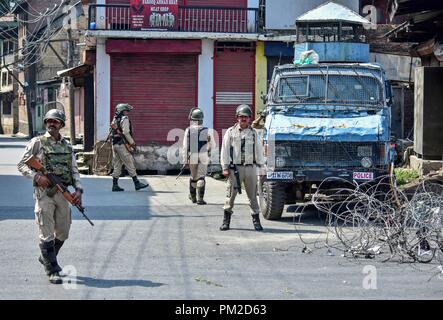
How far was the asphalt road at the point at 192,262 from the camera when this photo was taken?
27.5ft

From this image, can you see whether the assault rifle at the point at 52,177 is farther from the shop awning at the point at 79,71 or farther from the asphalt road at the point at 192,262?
the shop awning at the point at 79,71

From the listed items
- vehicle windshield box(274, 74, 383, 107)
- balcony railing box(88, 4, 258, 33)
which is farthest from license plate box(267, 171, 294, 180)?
balcony railing box(88, 4, 258, 33)

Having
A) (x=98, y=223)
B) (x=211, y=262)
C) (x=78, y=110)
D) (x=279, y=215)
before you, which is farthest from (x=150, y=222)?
(x=78, y=110)

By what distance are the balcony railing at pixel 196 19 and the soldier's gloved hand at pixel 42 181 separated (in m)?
14.9

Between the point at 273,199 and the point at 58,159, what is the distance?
5337 millimetres

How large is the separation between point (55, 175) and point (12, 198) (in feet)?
28.9

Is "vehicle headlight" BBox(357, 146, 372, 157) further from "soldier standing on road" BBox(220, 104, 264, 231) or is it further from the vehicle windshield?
"soldier standing on road" BBox(220, 104, 264, 231)

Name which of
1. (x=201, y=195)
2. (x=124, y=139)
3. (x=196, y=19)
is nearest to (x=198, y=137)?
(x=201, y=195)

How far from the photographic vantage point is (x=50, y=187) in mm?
8930

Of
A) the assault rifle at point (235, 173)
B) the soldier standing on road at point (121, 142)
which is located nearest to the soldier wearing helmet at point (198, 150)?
the soldier standing on road at point (121, 142)

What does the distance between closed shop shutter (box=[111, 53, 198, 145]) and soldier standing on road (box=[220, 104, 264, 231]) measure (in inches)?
430

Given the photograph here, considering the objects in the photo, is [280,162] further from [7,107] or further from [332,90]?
[7,107]

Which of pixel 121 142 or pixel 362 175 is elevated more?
pixel 121 142

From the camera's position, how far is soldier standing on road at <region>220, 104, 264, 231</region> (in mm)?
12789
